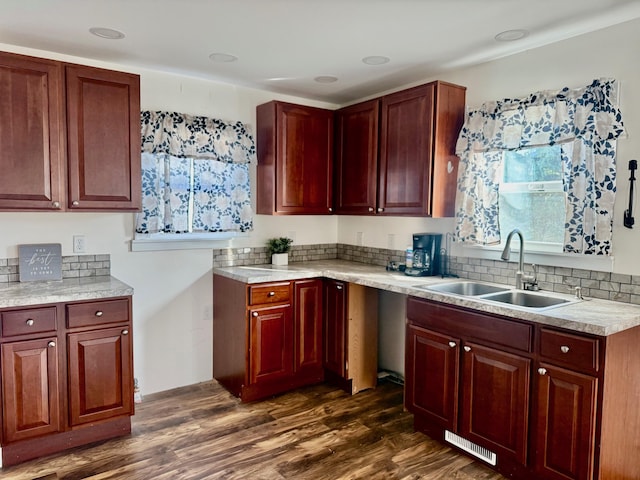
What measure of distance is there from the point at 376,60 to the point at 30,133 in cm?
215

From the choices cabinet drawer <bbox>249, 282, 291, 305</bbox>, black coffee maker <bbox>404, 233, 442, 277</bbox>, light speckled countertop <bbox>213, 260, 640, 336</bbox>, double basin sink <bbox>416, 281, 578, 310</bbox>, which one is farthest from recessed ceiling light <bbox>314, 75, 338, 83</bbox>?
double basin sink <bbox>416, 281, 578, 310</bbox>

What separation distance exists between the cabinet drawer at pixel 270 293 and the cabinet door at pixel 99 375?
850 mm

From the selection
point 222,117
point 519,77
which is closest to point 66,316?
point 222,117

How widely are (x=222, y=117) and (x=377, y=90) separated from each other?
51.1 inches

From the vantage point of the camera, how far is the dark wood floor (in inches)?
95.8

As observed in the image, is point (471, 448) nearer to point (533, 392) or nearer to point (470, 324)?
point (533, 392)

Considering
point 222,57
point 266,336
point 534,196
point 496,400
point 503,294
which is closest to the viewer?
point 496,400

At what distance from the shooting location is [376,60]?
3.01 metres

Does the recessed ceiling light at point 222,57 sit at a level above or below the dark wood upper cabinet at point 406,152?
above

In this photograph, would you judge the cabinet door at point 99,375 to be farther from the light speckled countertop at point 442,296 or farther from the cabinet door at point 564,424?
the cabinet door at point 564,424

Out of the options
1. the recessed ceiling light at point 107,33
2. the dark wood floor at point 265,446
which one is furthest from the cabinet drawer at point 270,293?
the recessed ceiling light at point 107,33

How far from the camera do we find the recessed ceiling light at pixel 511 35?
8.25 feet

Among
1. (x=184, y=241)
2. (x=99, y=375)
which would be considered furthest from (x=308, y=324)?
(x=99, y=375)

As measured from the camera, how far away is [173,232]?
334 cm
